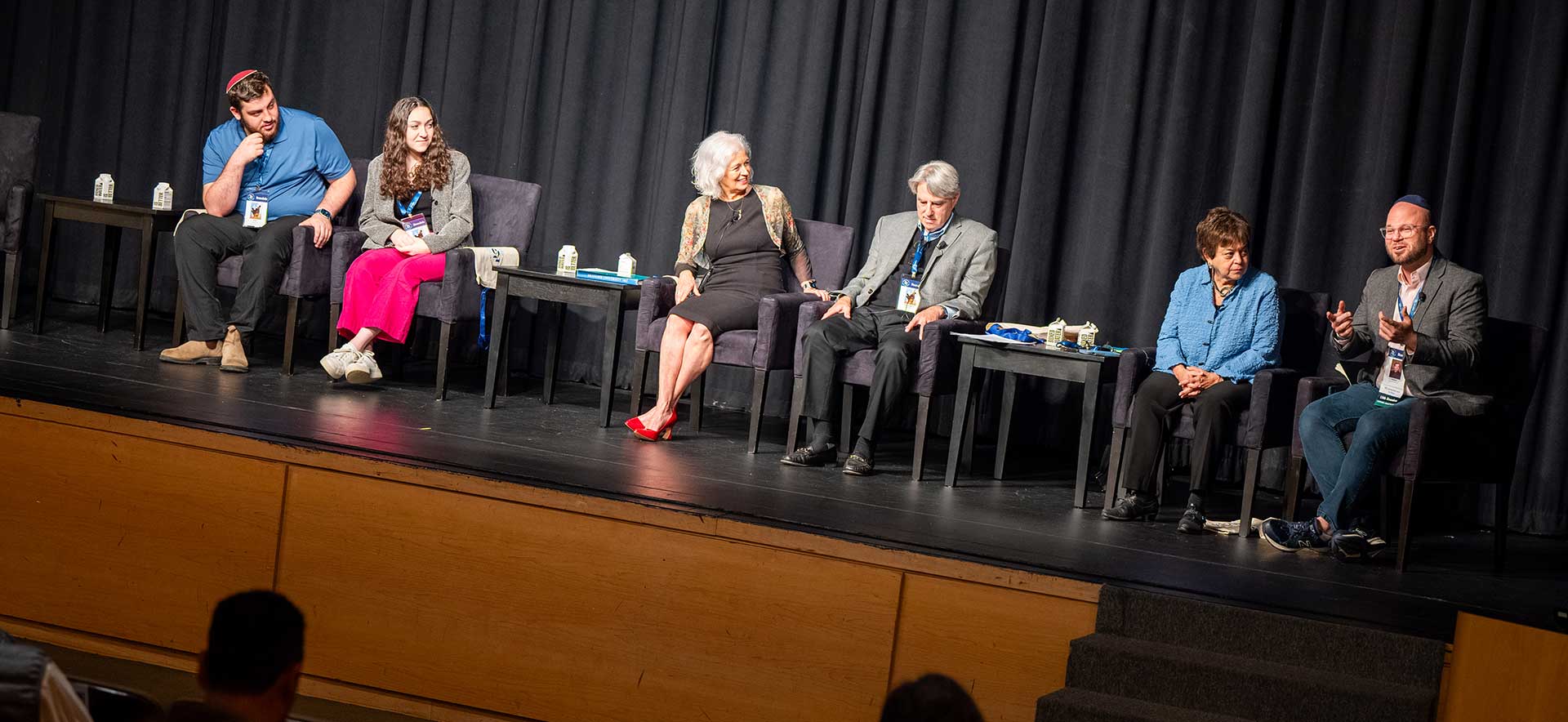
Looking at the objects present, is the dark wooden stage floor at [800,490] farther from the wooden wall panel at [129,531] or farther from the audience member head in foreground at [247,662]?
the audience member head in foreground at [247,662]

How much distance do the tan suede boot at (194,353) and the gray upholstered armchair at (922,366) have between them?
2311 millimetres

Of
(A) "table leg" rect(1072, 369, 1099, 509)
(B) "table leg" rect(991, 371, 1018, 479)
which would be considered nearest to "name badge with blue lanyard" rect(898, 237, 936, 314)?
(B) "table leg" rect(991, 371, 1018, 479)

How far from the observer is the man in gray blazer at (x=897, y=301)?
191 inches

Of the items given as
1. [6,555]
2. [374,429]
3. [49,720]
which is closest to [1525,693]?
[49,720]

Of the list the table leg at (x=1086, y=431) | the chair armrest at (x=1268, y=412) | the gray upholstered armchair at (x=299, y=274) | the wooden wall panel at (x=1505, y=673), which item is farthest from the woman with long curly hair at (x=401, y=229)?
the wooden wall panel at (x=1505, y=673)

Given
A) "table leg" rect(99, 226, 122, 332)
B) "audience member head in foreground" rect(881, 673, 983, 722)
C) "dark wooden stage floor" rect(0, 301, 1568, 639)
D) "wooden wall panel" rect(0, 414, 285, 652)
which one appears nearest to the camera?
"audience member head in foreground" rect(881, 673, 983, 722)

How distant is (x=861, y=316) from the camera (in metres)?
5.13

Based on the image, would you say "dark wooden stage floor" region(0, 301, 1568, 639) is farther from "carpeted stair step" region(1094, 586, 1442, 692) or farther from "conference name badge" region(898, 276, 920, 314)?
"conference name badge" region(898, 276, 920, 314)

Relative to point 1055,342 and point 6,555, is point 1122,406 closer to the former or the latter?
point 1055,342

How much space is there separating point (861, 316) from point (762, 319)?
38 centimetres

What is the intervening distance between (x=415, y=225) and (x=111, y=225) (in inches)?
56.2

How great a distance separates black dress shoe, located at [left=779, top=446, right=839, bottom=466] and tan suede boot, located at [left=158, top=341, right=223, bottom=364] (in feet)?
7.71

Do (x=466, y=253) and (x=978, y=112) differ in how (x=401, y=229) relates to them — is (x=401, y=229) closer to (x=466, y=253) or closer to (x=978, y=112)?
(x=466, y=253)

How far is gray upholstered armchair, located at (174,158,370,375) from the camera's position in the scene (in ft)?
17.8
